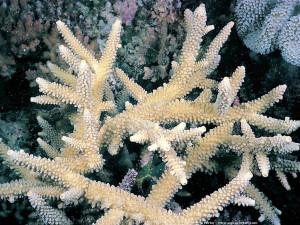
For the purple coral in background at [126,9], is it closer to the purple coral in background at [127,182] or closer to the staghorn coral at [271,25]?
the staghorn coral at [271,25]

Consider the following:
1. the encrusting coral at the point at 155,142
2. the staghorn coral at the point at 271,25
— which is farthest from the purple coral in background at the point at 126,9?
the staghorn coral at the point at 271,25

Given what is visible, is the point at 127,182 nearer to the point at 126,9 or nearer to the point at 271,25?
the point at 271,25

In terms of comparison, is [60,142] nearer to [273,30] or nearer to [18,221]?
[18,221]

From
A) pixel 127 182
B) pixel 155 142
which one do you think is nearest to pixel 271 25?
pixel 155 142

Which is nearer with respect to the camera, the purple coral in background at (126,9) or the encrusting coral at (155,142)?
the encrusting coral at (155,142)

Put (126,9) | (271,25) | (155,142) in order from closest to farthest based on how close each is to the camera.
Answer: (155,142)
(271,25)
(126,9)

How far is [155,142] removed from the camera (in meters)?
1.88

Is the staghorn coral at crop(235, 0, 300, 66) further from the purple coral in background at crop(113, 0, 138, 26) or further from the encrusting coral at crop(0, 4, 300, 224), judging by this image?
the purple coral in background at crop(113, 0, 138, 26)

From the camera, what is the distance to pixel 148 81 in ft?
11.4

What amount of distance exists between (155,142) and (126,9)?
97.3 inches

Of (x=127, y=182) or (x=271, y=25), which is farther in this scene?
(x=271, y=25)

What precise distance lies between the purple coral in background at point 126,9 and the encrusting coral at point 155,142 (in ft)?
4.20

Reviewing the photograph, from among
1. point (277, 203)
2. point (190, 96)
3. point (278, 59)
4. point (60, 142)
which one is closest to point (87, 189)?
point (60, 142)

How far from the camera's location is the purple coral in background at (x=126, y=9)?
11.7 ft
